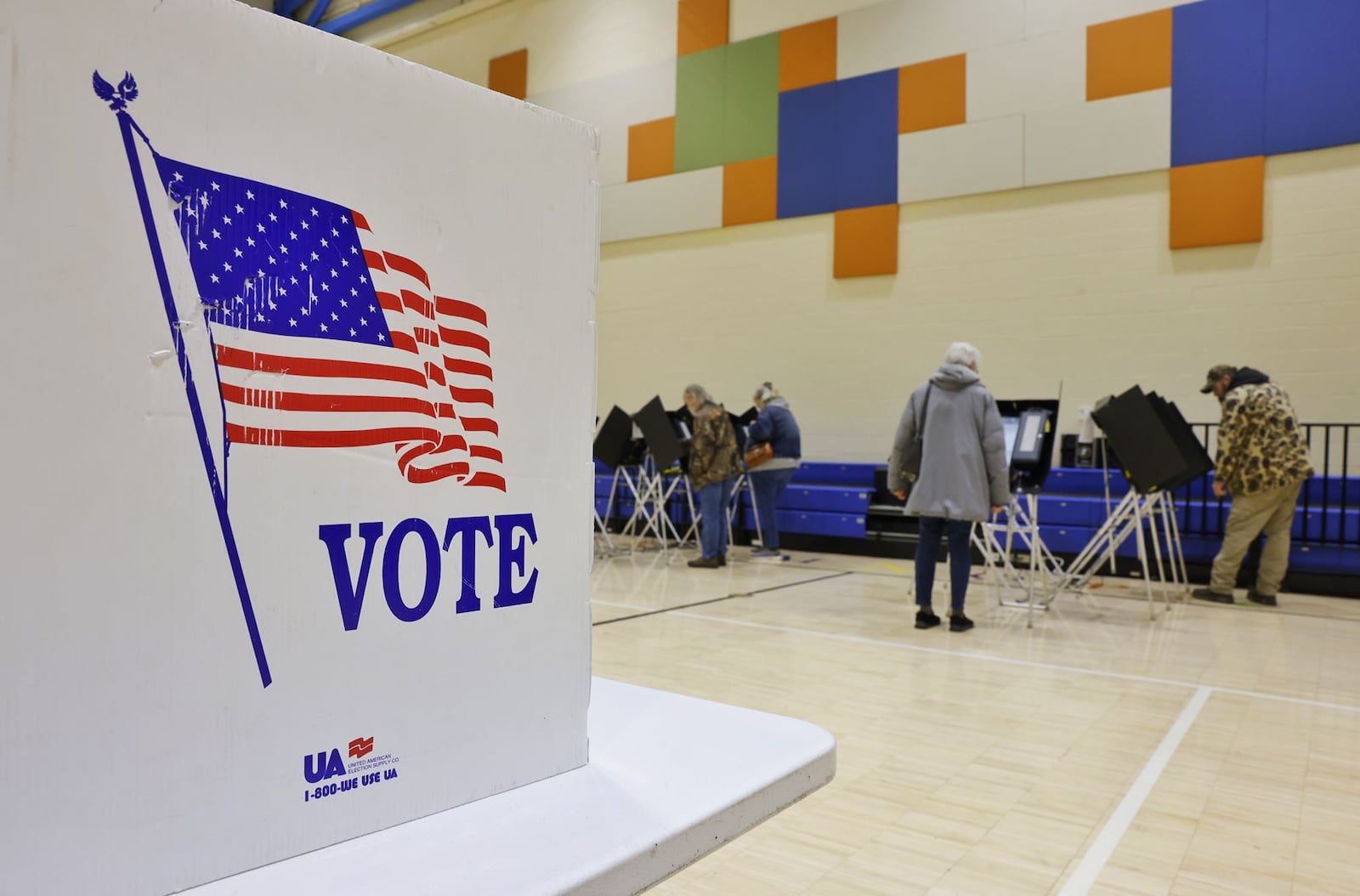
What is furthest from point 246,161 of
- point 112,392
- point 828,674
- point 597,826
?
point 828,674

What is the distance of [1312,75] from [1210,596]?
3984 millimetres

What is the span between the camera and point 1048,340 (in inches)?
306

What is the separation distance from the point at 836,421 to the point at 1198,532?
3.28 m

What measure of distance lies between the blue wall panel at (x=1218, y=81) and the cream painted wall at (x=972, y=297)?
0.34 metres

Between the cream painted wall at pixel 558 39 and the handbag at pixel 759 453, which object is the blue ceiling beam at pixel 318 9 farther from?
the handbag at pixel 759 453

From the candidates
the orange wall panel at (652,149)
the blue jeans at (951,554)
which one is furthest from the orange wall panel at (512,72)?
the blue jeans at (951,554)

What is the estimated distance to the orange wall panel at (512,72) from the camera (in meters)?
11.0

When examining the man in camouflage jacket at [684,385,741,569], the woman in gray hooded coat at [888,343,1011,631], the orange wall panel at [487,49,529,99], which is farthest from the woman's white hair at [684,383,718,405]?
the orange wall panel at [487,49,529,99]

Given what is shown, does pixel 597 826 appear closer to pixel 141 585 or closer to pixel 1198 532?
pixel 141 585

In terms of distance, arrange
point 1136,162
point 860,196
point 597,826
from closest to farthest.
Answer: point 597,826 → point 1136,162 → point 860,196

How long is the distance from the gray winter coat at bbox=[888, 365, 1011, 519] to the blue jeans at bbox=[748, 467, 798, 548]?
3045 mm

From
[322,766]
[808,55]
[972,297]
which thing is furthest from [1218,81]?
[322,766]

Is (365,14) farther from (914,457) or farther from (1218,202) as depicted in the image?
(914,457)

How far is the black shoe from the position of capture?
5719mm
